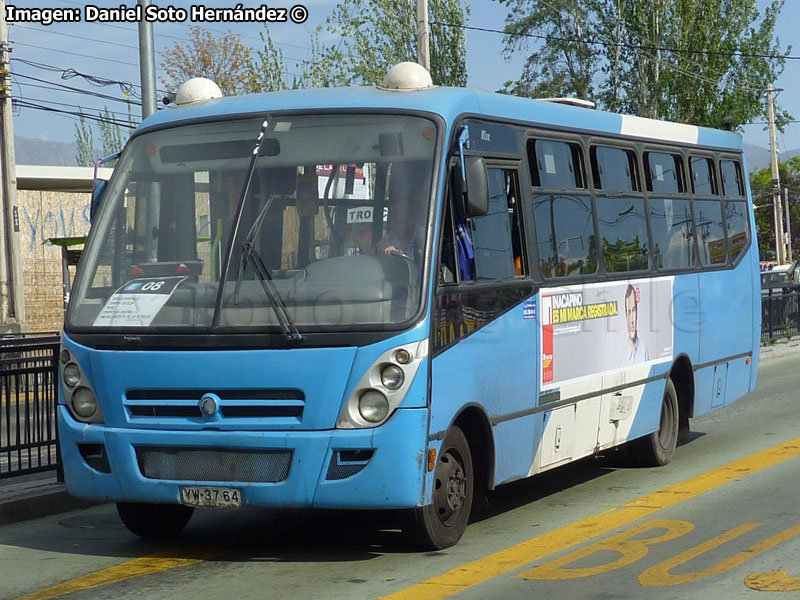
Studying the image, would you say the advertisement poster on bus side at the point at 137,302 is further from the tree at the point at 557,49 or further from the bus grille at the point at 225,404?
the tree at the point at 557,49

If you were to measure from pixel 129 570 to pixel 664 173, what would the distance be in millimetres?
6232

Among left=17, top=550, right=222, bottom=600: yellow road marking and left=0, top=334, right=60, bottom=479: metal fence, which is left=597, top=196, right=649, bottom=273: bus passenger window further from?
left=0, top=334, right=60, bottom=479: metal fence

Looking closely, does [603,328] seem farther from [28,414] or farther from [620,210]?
[28,414]

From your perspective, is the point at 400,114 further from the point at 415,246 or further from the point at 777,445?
the point at 777,445

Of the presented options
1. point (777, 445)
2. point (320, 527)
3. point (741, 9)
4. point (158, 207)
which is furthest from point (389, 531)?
point (741, 9)

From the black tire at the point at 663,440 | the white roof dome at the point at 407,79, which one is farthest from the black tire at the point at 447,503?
the black tire at the point at 663,440

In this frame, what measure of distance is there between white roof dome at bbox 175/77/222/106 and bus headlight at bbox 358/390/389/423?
2642mm

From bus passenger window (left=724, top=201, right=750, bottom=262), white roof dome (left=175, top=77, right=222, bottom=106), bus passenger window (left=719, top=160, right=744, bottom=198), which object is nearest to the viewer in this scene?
white roof dome (left=175, top=77, right=222, bottom=106)

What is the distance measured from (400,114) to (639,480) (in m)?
4.11

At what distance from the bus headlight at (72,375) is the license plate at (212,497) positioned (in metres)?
0.98

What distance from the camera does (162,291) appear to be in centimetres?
761

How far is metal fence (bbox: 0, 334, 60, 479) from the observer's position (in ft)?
33.2

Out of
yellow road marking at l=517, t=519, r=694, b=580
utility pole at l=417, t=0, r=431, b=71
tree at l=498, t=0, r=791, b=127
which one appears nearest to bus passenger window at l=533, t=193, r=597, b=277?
yellow road marking at l=517, t=519, r=694, b=580

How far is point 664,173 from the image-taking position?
453 inches
